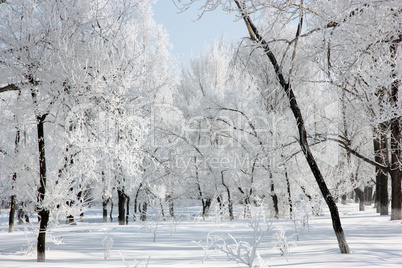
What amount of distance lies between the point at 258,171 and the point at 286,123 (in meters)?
3.75

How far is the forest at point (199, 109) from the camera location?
5.52m

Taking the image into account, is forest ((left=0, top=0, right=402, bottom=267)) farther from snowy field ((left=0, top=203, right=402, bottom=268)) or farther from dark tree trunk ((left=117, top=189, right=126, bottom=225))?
snowy field ((left=0, top=203, right=402, bottom=268))

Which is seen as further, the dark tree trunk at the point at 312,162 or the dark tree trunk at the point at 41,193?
the dark tree trunk at the point at 41,193

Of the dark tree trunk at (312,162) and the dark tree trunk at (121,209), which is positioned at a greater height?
the dark tree trunk at (312,162)

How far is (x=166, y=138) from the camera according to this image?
62.1 ft

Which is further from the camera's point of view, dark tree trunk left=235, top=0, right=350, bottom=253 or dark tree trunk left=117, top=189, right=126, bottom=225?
dark tree trunk left=117, top=189, right=126, bottom=225

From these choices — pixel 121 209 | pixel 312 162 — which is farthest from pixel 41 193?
pixel 121 209

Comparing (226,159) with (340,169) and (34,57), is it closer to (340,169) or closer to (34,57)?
(340,169)

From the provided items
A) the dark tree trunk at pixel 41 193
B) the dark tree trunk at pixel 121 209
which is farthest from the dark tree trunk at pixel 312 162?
the dark tree trunk at pixel 121 209

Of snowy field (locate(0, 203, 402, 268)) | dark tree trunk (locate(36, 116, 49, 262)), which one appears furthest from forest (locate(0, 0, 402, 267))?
snowy field (locate(0, 203, 402, 268))

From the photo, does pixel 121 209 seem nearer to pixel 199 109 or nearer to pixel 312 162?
pixel 199 109

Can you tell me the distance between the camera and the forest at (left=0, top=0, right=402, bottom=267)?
5516mm

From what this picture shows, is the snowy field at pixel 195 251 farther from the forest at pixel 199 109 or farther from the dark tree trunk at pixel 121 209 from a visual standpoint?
the dark tree trunk at pixel 121 209

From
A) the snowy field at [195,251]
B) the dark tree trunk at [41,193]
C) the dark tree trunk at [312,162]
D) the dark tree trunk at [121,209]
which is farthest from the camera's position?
the dark tree trunk at [121,209]
